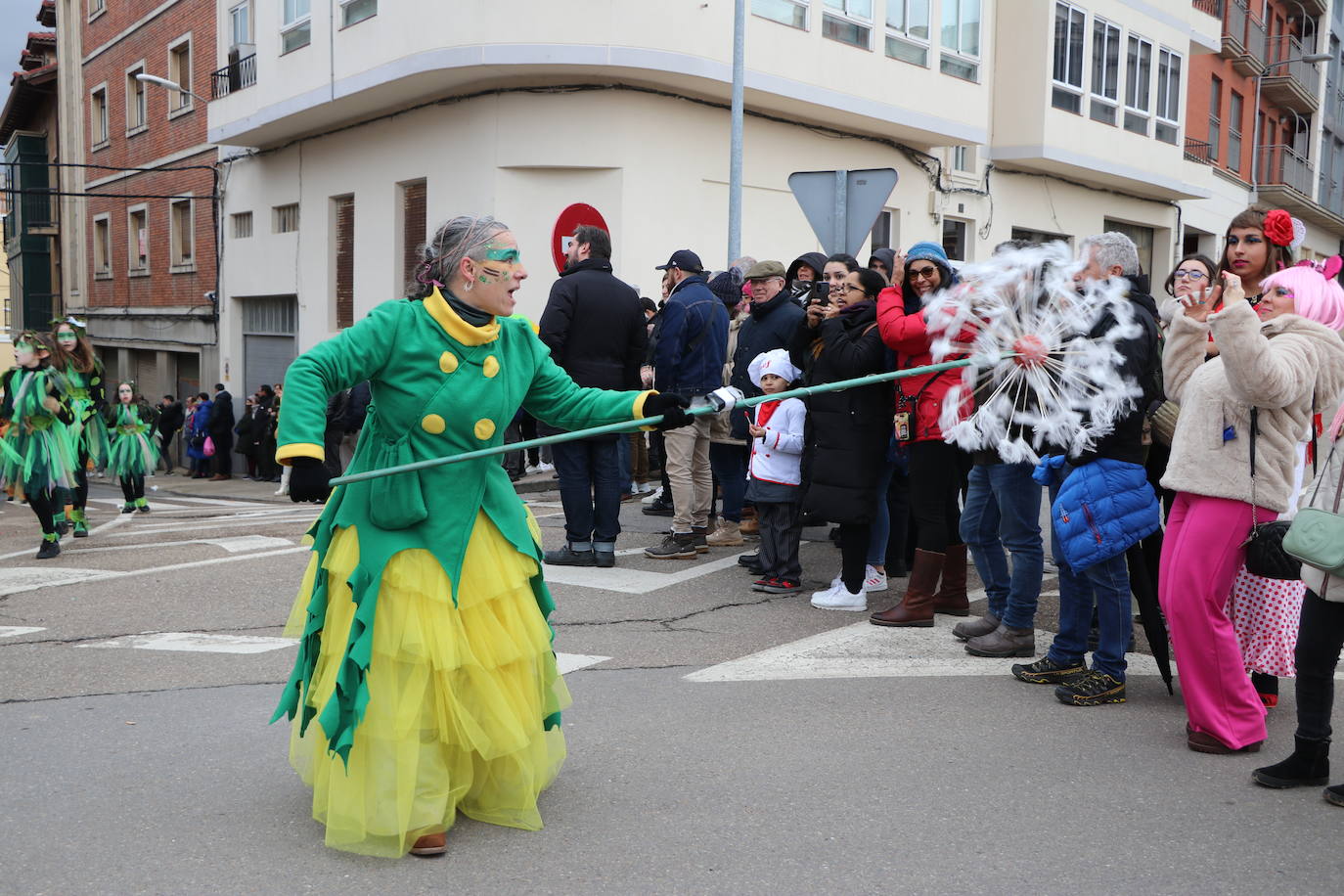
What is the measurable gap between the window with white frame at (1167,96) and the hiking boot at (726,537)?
19.3m

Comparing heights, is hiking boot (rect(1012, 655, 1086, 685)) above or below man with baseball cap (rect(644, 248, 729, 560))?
below

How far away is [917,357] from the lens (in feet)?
20.1

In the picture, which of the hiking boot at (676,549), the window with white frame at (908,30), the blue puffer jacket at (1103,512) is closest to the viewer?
the blue puffer jacket at (1103,512)

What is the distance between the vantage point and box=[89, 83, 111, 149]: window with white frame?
30.6m

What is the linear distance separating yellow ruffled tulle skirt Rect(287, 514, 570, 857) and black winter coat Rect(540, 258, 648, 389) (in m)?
4.31

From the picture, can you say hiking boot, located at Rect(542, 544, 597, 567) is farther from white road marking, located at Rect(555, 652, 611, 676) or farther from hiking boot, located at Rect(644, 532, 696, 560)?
white road marking, located at Rect(555, 652, 611, 676)

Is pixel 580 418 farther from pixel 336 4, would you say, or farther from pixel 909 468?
pixel 336 4

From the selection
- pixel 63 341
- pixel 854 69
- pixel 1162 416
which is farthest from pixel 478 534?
pixel 854 69

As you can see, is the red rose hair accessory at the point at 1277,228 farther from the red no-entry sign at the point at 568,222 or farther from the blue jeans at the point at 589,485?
the red no-entry sign at the point at 568,222

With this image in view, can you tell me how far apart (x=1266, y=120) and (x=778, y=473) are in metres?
32.2

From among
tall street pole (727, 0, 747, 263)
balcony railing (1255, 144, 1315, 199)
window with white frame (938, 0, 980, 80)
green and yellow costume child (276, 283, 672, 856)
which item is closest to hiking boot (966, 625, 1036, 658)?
green and yellow costume child (276, 283, 672, 856)

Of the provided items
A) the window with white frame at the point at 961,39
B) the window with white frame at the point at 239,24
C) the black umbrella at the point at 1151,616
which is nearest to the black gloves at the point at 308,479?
the black umbrella at the point at 1151,616

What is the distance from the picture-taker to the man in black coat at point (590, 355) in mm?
7996

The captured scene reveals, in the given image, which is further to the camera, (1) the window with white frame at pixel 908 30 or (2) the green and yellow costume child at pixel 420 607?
(1) the window with white frame at pixel 908 30
